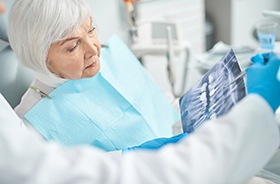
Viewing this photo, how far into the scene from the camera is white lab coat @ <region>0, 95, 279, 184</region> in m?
0.64

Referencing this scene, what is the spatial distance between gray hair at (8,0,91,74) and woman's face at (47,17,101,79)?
0.03m

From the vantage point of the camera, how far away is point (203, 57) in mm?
1799

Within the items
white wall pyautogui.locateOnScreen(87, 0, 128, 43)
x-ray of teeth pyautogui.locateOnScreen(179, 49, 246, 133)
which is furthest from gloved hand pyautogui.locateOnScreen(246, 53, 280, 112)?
white wall pyautogui.locateOnScreen(87, 0, 128, 43)

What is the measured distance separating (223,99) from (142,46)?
0.96 meters

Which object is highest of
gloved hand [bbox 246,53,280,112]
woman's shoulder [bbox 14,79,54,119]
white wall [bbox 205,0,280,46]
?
gloved hand [bbox 246,53,280,112]

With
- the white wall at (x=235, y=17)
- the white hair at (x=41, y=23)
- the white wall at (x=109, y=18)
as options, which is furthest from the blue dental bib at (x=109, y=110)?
the white wall at (x=235, y=17)

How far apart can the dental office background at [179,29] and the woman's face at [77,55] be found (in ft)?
1.45

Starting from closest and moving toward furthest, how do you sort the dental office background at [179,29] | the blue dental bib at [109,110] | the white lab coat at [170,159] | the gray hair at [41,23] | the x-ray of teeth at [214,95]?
the white lab coat at [170,159] → the x-ray of teeth at [214,95] → the gray hair at [41,23] → the blue dental bib at [109,110] → the dental office background at [179,29]

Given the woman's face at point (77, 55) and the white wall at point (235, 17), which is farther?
the white wall at point (235, 17)

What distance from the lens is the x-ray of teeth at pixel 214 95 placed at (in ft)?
2.80

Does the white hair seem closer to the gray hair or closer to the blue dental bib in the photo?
the gray hair

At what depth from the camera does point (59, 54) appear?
3.75ft

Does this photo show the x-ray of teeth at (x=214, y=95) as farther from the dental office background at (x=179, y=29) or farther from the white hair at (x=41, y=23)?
the dental office background at (x=179, y=29)

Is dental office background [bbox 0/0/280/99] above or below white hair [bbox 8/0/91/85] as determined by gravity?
below
